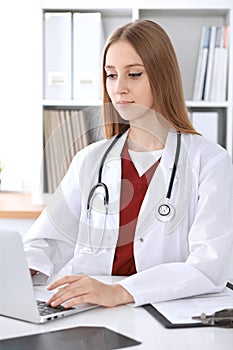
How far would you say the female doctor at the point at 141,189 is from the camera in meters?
1.84

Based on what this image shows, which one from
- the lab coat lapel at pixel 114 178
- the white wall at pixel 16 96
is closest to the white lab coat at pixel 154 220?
the lab coat lapel at pixel 114 178

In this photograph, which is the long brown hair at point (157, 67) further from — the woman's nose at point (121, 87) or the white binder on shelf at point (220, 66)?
the white binder on shelf at point (220, 66)

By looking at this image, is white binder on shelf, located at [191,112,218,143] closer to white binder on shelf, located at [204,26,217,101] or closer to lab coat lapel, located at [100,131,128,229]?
white binder on shelf, located at [204,26,217,101]

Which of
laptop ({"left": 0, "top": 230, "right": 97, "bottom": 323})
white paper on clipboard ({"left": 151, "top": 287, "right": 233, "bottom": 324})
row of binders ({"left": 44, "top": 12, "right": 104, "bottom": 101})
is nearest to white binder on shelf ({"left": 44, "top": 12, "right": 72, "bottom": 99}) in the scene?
row of binders ({"left": 44, "top": 12, "right": 104, "bottom": 101})

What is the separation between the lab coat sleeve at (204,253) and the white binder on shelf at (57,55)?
1337 millimetres

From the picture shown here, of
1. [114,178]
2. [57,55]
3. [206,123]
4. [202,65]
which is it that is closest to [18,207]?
[57,55]

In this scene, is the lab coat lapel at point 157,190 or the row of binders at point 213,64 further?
the row of binders at point 213,64

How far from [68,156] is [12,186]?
1606 millimetres

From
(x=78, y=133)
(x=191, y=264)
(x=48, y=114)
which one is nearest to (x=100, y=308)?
(x=191, y=264)

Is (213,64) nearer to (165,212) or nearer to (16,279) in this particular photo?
(165,212)

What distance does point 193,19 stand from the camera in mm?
3301

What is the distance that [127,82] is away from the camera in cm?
184

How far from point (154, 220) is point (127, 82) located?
38 cm

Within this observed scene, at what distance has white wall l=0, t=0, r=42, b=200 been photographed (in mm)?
3566
